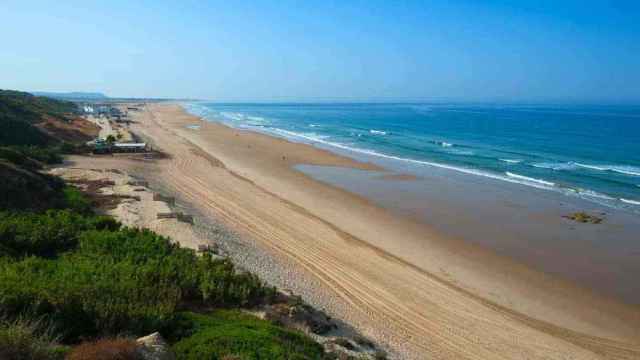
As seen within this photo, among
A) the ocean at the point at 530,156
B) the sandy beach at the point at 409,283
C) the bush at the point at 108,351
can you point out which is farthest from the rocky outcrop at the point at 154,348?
the ocean at the point at 530,156

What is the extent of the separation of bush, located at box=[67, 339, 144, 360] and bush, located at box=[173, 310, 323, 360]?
1112 millimetres

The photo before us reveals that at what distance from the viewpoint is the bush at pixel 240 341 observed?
741cm

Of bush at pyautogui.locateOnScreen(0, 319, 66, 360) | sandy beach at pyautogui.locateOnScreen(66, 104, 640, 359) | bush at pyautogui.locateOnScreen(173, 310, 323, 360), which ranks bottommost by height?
sandy beach at pyautogui.locateOnScreen(66, 104, 640, 359)

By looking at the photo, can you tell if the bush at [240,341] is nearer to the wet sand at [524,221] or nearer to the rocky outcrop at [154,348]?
the rocky outcrop at [154,348]

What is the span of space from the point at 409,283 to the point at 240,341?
7970mm

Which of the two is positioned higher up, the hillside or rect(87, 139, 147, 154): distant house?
the hillside

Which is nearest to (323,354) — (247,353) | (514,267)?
(247,353)

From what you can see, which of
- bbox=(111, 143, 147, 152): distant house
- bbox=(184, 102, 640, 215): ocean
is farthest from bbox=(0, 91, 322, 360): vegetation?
bbox=(111, 143, 147, 152): distant house

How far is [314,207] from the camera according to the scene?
79.7 feet

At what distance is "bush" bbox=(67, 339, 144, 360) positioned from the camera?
601cm

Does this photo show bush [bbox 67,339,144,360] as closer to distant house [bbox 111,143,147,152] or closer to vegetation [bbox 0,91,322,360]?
vegetation [bbox 0,91,322,360]

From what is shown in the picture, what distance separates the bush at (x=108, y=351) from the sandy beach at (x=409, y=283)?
5.90 m

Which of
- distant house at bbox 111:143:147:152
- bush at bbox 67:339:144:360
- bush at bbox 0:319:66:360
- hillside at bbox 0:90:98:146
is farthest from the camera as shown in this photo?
distant house at bbox 111:143:147:152

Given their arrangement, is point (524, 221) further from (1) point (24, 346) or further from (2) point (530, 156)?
(2) point (530, 156)
